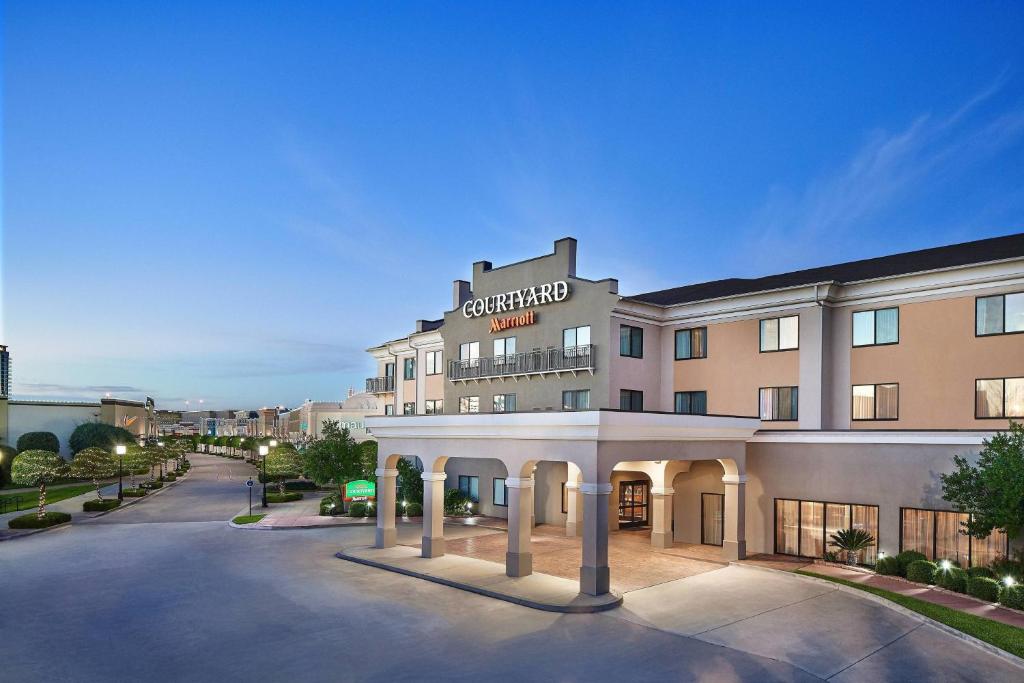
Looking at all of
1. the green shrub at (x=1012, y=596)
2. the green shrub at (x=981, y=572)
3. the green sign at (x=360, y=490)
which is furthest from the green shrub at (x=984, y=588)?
the green sign at (x=360, y=490)

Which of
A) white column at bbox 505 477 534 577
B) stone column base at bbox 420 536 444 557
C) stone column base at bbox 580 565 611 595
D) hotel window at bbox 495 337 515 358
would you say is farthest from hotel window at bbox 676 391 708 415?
stone column base at bbox 580 565 611 595

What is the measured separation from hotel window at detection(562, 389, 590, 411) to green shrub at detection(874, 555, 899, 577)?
14143 millimetres

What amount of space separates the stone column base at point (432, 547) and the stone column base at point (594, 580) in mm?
7542

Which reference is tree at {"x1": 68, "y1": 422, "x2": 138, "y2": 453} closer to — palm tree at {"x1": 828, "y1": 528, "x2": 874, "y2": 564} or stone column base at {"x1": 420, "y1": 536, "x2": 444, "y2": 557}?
stone column base at {"x1": 420, "y1": 536, "x2": 444, "y2": 557}

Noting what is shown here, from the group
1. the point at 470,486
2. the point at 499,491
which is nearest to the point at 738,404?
the point at 499,491

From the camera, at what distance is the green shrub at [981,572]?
21.2 m

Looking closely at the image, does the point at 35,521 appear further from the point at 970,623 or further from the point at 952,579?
the point at 952,579

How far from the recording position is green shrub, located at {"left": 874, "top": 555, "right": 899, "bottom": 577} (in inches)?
928

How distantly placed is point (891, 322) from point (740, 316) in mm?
6462

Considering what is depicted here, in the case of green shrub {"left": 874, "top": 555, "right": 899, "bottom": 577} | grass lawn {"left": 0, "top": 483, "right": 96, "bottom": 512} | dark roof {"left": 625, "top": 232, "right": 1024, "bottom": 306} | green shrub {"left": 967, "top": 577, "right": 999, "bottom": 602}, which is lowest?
grass lawn {"left": 0, "top": 483, "right": 96, "bottom": 512}

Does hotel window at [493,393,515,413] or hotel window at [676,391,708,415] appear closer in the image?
hotel window at [676,391,708,415]

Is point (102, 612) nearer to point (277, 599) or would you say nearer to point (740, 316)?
point (277, 599)

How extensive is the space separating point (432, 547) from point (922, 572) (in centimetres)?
1707

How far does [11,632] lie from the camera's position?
17.3 meters
